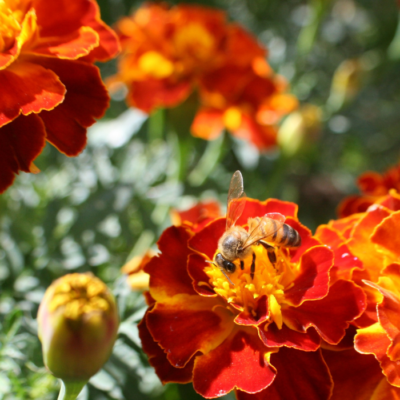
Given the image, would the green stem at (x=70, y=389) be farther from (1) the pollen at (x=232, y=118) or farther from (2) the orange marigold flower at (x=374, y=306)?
(1) the pollen at (x=232, y=118)

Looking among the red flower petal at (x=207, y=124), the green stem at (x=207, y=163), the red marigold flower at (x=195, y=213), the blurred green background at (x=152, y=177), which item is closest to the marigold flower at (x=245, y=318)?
the blurred green background at (x=152, y=177)

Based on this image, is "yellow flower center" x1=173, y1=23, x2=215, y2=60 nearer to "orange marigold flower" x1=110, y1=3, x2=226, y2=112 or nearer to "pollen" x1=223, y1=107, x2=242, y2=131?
"orange marigold flower" x1=110, y1=3, x2=226, y2=112

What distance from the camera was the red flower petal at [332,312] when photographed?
0.55m

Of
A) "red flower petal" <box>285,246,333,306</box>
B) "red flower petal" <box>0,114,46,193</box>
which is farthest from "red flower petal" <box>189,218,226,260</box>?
"red flower petal" <box>0,114,46,193</box>

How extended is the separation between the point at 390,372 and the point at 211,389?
0.60 ft

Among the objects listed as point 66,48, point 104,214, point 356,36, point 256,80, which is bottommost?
point 356,36

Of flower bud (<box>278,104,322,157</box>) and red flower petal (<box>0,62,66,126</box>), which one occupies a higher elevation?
red flower petal (<box>0,62,66,126</box>)

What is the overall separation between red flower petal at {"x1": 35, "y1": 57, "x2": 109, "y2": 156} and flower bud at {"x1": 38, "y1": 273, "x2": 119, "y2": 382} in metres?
0.17

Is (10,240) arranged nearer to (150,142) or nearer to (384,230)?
(150,142)

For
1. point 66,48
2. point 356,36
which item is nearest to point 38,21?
point 66,48

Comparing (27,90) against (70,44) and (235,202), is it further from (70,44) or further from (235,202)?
(235,202)

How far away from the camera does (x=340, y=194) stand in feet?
5.04

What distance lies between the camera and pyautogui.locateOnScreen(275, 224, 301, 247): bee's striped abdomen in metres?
0.59

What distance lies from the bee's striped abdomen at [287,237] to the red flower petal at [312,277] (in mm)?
21
